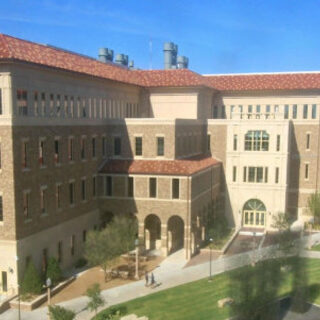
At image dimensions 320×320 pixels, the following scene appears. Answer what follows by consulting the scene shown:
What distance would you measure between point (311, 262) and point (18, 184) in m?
25.1

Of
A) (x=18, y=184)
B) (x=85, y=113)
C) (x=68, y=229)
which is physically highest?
(x=85, y=113)

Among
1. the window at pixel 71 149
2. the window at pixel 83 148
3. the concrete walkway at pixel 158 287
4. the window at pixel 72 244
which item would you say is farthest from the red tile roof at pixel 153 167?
the concrete walkway at pixel 158 287

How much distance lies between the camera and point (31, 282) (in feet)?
104

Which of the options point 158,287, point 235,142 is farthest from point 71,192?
point 235,142

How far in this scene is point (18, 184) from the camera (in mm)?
31734

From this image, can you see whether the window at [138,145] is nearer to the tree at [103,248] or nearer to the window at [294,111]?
the tree at [103,248]

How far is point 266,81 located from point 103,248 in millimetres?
34781

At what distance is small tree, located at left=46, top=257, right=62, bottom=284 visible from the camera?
1331 inches

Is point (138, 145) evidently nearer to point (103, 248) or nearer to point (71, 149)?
point (71, 149)

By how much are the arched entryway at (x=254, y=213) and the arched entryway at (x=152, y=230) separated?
42.9 feet

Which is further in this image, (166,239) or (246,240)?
(246,240)

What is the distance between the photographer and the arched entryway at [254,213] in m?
52.9

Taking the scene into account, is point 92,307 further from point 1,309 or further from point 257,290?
point 257,290

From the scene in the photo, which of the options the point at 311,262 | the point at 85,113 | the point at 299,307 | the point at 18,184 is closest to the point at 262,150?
the point at 311,262
